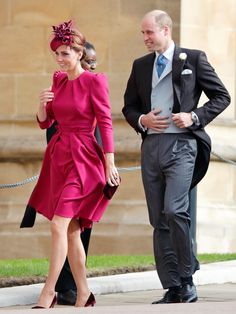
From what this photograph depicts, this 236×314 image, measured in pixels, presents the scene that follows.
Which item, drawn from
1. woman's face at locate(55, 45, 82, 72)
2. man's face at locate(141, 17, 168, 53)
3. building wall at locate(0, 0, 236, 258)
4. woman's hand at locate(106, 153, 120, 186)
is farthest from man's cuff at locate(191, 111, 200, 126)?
building wall at locate(0, 0, 236, 258)

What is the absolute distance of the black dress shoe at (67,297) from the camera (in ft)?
32.5

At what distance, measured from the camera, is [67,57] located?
31.1ft

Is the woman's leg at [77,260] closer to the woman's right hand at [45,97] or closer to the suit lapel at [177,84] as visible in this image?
the woman's right hand at [45,97]

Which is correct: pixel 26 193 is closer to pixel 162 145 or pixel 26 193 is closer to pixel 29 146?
pixel 29 146

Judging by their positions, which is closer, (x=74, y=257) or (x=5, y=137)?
(x=74, y=257)

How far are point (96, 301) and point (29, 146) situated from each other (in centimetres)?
575

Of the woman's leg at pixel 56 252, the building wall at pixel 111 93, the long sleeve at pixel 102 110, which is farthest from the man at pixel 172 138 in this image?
the building wall at pixel 111 93

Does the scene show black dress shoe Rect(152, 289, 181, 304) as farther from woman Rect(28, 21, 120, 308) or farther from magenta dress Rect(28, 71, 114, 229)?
magenta dress Rect(28, 71, 114, 229)

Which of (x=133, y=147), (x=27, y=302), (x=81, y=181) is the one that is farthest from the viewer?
(x=133, y=147)

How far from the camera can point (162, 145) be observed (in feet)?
31.3

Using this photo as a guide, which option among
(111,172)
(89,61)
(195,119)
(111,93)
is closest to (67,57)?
(89,61)

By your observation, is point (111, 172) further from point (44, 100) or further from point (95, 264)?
point (95, 264)

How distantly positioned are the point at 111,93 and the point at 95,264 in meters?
3.69

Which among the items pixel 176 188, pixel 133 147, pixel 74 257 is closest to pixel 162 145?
pixel 176 188
